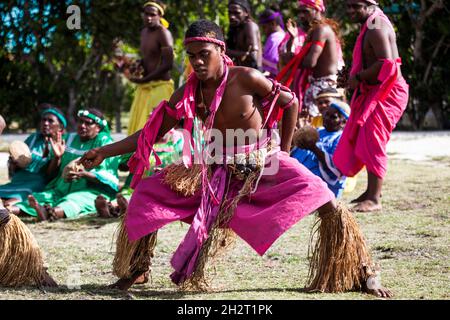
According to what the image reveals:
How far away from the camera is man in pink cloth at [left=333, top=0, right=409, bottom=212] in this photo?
6781 mm

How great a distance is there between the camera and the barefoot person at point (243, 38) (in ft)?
28.1

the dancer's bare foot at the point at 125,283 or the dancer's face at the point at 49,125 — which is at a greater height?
the dancer's face at the point at 49,125

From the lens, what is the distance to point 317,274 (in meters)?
4.41

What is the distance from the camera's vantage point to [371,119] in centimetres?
685

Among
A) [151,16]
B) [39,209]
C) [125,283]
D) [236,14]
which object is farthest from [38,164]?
[125,283]

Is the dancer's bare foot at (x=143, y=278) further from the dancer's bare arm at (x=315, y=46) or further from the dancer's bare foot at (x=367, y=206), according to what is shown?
the dancer's bare arm at (x=315, y=46)

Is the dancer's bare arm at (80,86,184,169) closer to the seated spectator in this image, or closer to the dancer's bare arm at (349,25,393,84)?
the dancer's bare arm at (349,25,393,84)

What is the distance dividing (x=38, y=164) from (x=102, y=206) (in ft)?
3.20

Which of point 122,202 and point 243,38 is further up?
point 243,38

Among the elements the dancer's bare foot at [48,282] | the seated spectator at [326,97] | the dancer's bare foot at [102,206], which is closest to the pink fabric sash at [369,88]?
the seated spectator at [326,97]

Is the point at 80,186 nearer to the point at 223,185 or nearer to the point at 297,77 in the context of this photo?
the point at 297,77

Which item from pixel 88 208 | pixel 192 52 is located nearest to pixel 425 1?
pixel 88 208

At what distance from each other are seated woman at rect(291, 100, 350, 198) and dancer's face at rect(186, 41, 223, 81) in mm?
2579
